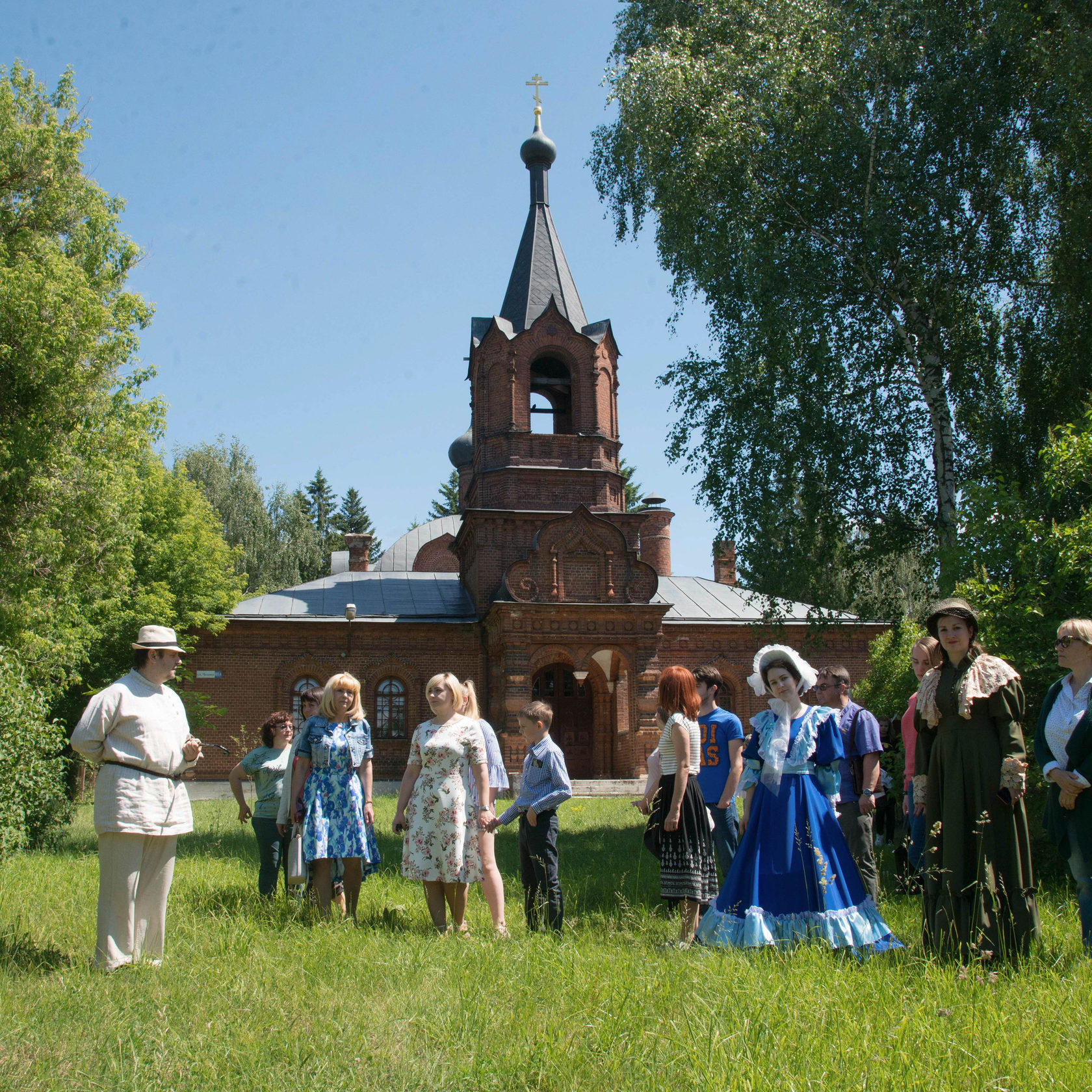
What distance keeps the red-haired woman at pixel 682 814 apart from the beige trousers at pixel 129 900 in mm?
2795

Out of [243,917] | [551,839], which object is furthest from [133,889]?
[551,839]

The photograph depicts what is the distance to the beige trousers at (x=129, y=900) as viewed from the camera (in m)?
4.97

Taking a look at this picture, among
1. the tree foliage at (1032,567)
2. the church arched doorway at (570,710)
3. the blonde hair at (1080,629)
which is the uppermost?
the tree foliage at (1032,567)

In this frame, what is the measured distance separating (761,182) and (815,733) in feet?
34.1

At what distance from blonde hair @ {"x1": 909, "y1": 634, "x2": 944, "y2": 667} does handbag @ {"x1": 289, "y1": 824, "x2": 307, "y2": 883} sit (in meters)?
4.14

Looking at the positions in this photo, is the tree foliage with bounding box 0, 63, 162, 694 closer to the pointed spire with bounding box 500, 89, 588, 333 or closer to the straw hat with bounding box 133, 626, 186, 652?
the straw hat with bounding box 133, 626, 186, 652

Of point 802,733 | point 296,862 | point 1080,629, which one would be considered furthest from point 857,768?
point 296,862

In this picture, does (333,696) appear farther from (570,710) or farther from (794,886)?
(570,710)

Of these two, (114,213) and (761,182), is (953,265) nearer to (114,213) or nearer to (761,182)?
(761,182)

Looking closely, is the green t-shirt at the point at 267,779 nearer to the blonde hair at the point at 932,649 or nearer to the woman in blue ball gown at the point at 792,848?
the woman in blue ball gown at the point at 792,848

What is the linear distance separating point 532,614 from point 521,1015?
17655 mm

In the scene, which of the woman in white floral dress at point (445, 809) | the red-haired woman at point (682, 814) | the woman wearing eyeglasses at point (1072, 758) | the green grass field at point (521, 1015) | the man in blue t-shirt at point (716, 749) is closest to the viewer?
the green grass field at point (521, 1015)

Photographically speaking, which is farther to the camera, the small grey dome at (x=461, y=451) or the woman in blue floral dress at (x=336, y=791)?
the small grey dome at (x=461, y=451)

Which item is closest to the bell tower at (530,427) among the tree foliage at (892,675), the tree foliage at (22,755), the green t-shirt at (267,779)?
the tree foliage at (892,675)
